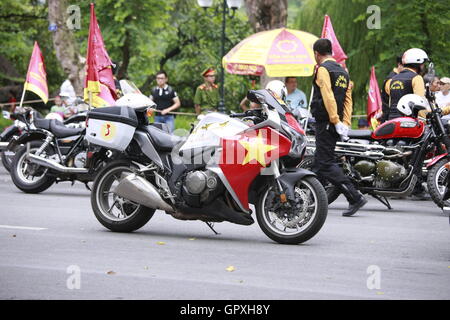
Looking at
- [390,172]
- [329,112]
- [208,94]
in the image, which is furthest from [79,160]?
[208,94]

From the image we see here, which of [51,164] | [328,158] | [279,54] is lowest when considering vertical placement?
[51,164]

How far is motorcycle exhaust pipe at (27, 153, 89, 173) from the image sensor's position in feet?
43.6

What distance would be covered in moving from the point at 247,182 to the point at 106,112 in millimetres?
1901

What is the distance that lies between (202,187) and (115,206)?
46.3 inches

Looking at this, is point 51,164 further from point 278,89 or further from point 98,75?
point 278,89

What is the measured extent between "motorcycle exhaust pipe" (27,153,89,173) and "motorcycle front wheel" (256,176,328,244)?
4862mm

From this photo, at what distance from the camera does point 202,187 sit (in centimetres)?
898

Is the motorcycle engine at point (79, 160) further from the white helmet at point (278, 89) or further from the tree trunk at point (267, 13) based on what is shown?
the tree trunk at point (267, 13)

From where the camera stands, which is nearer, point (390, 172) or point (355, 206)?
point (355, 206)

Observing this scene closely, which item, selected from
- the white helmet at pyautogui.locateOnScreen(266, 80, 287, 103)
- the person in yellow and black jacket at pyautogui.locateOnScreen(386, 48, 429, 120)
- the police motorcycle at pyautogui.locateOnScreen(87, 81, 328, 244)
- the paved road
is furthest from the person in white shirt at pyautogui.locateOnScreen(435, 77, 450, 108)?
the police motorcycle at pyautogui.locateOnScreen(87, 81, 328, 244)

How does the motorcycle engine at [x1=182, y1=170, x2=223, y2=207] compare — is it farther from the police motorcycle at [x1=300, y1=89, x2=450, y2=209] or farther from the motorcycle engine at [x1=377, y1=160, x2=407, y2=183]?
the motorcycle engine at [x1=377, y1=160, x2=407, y2=183]

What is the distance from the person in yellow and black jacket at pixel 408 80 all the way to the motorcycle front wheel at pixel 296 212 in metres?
4.99

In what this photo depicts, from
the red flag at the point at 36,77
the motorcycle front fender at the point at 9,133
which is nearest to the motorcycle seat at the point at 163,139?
the motorcycle front fender at the point at 9,133

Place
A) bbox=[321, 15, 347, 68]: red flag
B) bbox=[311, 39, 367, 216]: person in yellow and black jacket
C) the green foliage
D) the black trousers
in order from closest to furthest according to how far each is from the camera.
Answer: bbox=[311, 39, 367, 216]: person in yellow and black jacket → the black trousers → bbox=[321, 15, 347, 68]: red flag → the green foliage
